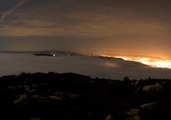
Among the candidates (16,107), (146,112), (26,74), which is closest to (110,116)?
(146,112)

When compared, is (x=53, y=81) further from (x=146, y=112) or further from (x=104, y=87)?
(x=146, y=112)

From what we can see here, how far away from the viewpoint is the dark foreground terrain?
3828 cm

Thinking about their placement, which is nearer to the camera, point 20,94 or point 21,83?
point 20,94

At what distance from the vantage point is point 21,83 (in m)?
48.8

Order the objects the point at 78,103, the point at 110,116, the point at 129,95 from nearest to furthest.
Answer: the point at 110,116
the point at 78,103
the point at 129,95

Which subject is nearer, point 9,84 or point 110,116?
point 110,116

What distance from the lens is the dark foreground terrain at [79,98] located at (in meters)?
38.3

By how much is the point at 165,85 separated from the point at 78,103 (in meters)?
15.8

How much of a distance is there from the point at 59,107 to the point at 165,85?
18.3 meters

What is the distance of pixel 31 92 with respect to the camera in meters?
42.9

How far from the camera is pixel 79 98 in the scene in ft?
139

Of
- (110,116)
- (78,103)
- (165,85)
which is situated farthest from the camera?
(165,85)

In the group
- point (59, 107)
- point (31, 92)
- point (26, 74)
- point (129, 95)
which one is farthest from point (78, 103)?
point (26, 74)

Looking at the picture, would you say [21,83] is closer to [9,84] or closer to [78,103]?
[9,84]
